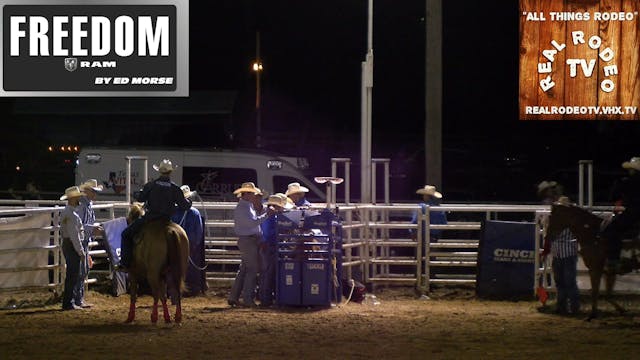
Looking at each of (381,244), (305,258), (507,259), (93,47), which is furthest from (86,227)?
(507,259)

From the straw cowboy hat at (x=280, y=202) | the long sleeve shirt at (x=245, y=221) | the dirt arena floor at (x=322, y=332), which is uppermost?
the straw cowboy hat at (x=280, y=202)

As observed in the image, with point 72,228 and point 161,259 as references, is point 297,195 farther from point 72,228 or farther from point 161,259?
point 72,228

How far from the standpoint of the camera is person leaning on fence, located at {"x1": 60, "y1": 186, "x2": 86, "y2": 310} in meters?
12.5

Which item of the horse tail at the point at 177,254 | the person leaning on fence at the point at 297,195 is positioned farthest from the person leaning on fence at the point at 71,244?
the person leaning on fence at the point at 297,195

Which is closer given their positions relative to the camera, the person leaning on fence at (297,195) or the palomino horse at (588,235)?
the palomino horse at (588,235)

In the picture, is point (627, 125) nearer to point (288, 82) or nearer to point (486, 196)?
point (486, 196)

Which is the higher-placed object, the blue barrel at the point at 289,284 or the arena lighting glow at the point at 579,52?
the arena lighting glow at the point at 579,52

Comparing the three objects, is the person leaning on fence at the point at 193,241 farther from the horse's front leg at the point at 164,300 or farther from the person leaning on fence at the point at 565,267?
the person leaning on fence at the point at 565,267

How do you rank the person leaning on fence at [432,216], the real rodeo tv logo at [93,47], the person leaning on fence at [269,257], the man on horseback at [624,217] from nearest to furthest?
the man on horseback at [624,217] → the person leaning on fence at [269,257] → the real rodeo tv logo at [93,47] → the person leaning on fence at [432,216]

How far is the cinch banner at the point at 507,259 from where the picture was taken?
14.7 metres

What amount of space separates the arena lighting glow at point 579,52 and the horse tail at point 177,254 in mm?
6235

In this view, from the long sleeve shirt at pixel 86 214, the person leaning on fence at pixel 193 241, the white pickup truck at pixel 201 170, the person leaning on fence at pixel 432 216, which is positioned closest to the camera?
the long sleeve shirt at pixel 86 214

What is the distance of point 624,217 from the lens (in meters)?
12.4

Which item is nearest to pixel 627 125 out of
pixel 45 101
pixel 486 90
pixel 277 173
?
pixel 486 90
